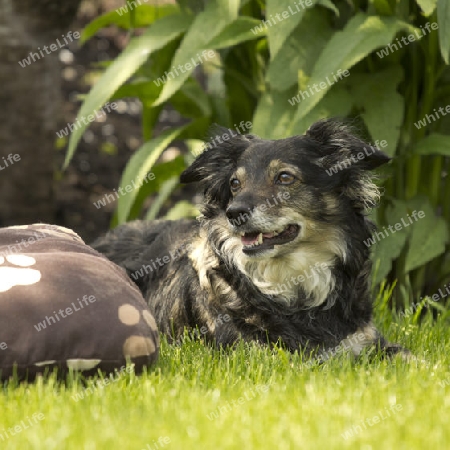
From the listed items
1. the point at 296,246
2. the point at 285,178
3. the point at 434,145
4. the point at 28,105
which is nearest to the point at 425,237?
the point at 434,145

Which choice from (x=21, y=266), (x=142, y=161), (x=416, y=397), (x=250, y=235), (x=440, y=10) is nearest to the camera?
(x=416, y=397)

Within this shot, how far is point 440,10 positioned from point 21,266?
2536 millimetres

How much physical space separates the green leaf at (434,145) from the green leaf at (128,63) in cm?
158

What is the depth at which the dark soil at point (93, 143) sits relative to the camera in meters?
7.77

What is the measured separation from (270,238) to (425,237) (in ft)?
4.43

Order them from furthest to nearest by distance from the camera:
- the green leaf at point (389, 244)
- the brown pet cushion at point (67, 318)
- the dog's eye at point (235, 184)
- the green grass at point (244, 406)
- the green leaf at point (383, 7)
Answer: the green leaf at point (389, 244)
the green leaf at point (383, 7)
the dog's eye at point (235, 184)
the brown pet cushion at point (67, 318)
the green grass at point (244, 406)

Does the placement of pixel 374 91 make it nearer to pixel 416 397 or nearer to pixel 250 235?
pixel 250 235

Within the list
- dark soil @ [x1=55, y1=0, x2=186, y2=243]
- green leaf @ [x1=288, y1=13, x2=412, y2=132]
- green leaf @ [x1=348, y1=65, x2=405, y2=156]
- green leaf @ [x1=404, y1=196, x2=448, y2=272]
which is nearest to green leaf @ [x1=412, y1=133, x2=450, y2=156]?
green leaf @ [x1=348, y1=65, x2=405, y2=156]

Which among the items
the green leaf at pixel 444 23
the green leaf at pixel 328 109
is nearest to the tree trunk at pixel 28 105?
the green leaf at pixel 328 109

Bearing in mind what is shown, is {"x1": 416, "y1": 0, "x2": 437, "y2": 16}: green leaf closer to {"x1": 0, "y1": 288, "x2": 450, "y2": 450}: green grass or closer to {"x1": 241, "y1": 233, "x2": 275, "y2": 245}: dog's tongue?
{"x1": 241, "y1": 233, "x2": 275, "y2": 245}: dog's tongue

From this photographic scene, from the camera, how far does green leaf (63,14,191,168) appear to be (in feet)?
16.0

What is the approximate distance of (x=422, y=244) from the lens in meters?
4.69

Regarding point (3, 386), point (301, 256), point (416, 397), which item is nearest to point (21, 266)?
point (3, 386)

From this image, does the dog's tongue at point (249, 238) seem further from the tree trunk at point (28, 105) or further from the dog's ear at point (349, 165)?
the tree trunk at point (28, 105)
